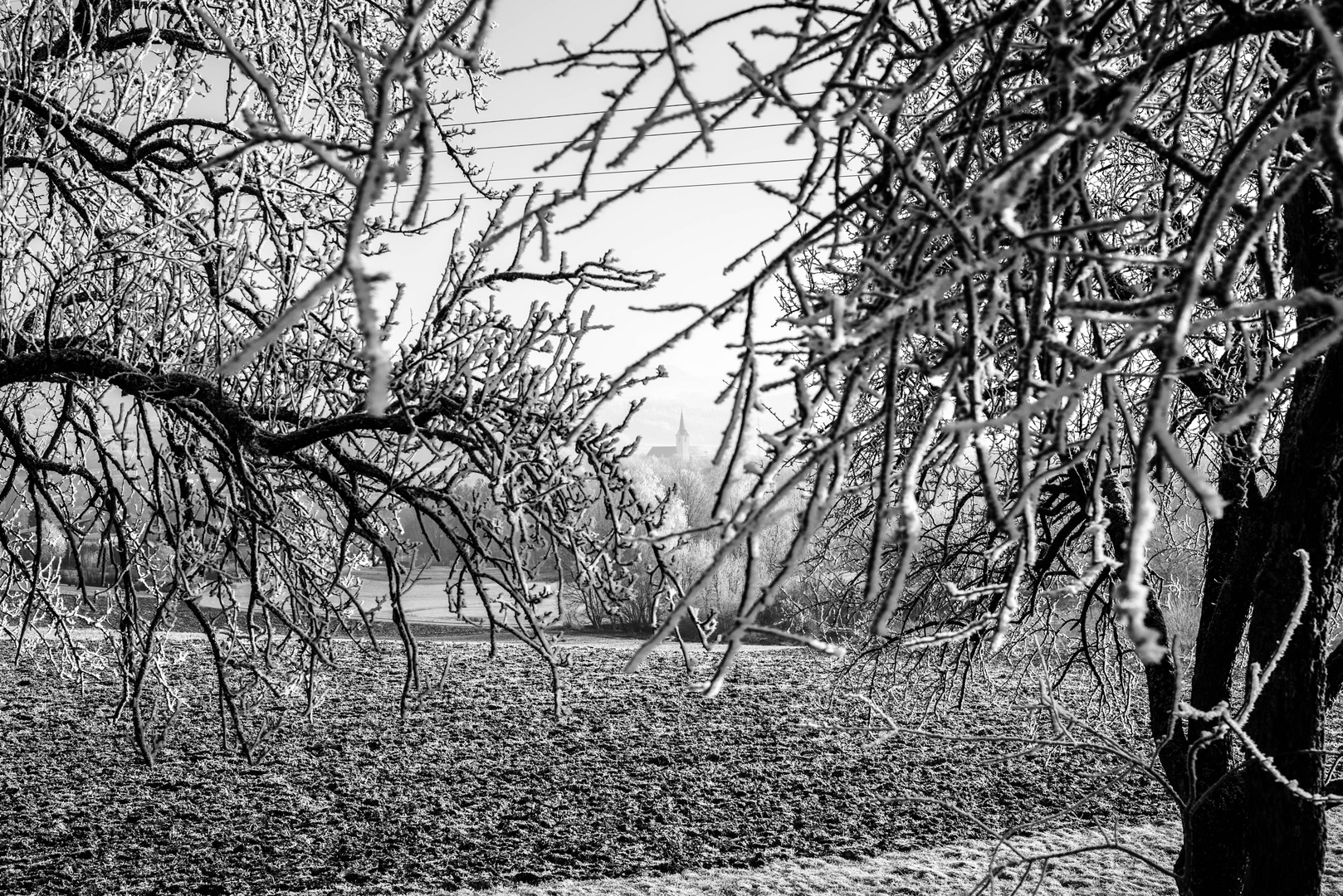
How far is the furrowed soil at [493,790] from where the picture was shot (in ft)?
22.3

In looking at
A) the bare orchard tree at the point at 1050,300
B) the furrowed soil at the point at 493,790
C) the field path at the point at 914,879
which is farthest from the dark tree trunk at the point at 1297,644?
the field path at the point at 914,879

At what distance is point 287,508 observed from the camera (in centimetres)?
636

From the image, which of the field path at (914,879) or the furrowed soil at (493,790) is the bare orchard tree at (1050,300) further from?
the field path at (914,879)

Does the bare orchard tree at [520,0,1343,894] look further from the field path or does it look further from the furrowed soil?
the field path

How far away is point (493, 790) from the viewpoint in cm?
836

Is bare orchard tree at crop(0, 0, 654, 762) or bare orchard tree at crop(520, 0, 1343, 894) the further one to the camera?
bare orchard tree at crop(0, 0, 654, 762)

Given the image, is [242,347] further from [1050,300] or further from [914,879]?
[914,879]

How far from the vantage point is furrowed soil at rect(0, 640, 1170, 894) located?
680cm

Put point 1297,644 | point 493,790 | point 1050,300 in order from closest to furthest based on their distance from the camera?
1. point 1050,300
2. point 1297,644
3. point 493,790

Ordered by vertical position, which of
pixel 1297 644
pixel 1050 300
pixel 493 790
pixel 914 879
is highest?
pixel 1050 300

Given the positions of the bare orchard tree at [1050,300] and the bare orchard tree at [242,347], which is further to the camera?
the bare orchard tree at [242,347]

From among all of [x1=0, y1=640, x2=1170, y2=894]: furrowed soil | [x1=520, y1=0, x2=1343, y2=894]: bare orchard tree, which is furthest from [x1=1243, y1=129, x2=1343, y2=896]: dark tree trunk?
[x1=0, y1=640, x2=1170, y2=894]: furrowed soil

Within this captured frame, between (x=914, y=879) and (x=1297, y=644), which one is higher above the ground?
(x=1297, y=644)

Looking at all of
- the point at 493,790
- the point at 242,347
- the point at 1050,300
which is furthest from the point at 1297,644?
the point at 493,790
